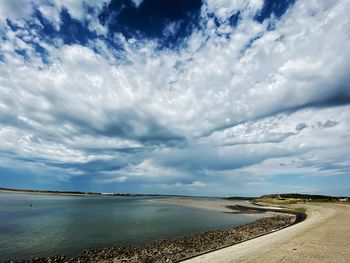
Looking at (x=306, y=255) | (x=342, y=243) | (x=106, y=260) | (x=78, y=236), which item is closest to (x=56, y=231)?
(x=78, y=236)

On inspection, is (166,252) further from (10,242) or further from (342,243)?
(10,242)

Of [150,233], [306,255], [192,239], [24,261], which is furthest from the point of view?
[150,233]

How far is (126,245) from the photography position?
3144 cm

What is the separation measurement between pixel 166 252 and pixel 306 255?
547 inches

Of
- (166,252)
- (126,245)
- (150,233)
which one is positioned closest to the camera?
(166,252)

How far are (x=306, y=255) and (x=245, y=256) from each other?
5.15 metres

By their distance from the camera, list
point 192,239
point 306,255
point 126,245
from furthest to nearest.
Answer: point 192,239, point 126,245, point 306,255

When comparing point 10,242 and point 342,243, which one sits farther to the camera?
point 10,242

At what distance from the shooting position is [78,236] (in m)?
36.7

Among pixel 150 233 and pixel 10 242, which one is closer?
pixel 10 242

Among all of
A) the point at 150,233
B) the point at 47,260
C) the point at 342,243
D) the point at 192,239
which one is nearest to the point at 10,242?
the point at 47,260

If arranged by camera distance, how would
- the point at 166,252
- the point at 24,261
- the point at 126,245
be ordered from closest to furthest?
1. the point at 24,261
2. the point at 166,252
3. the point at 126,245

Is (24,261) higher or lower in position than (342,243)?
lower

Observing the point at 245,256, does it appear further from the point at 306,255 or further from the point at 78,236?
the point at 78,236
